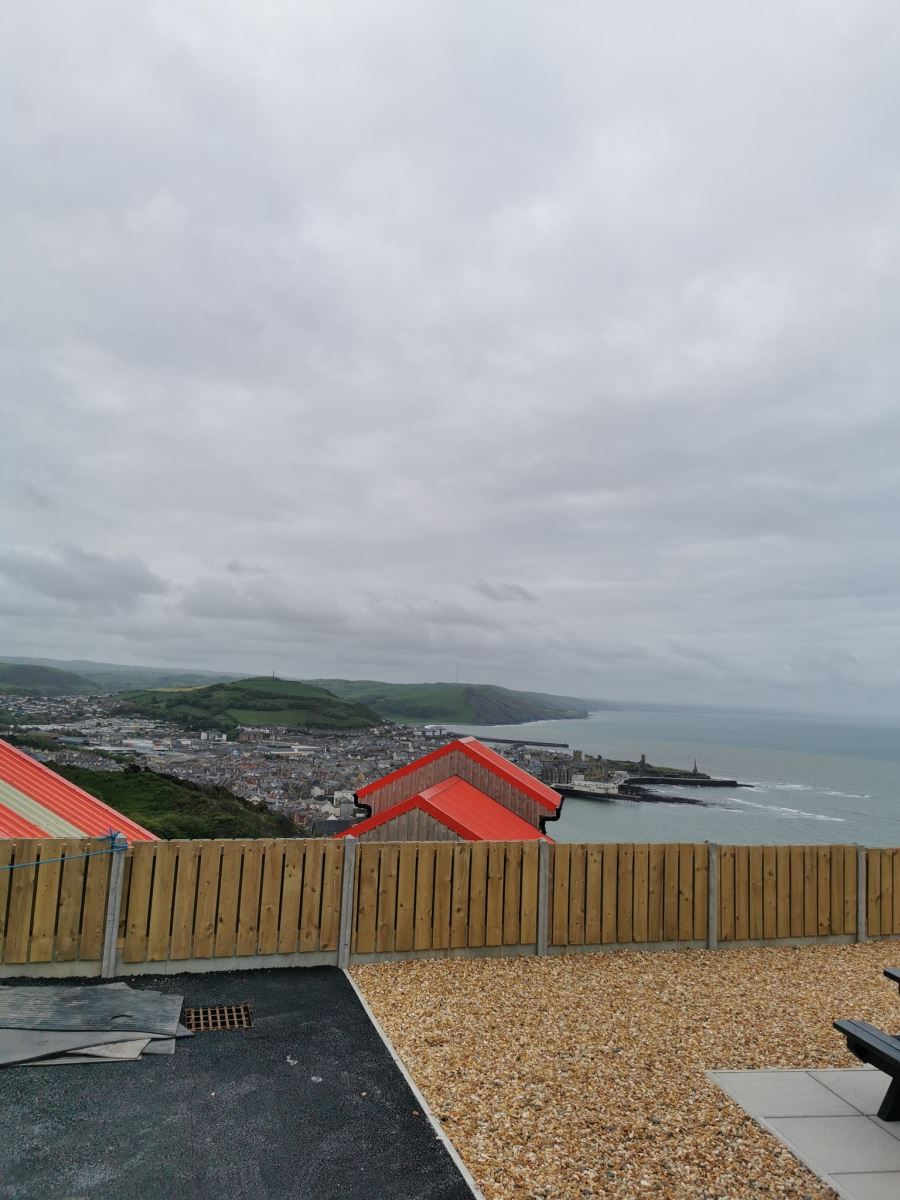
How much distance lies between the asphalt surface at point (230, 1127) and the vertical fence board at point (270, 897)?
1859mm

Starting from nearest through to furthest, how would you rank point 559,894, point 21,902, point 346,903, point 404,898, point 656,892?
point 21,902 → point 346,903 → point 404,898 → point 559,894 → point 656,892

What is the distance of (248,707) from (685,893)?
119032mm

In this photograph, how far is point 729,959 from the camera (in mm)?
9648

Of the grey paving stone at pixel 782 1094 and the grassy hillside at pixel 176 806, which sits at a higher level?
the grey paving stone at pixel 782 1094

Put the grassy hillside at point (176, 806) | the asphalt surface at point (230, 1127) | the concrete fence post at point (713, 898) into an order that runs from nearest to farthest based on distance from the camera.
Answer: the asphalt surface at point (230, 1127)
the concrete fence post at point (713, 898)
the grassy hillside at point (176, 806)

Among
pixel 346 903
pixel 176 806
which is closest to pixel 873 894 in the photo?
pixel 346 903

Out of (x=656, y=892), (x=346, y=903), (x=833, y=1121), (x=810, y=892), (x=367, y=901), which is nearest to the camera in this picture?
(x=833, y=1121)

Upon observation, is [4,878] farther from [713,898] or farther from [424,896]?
[713,898]

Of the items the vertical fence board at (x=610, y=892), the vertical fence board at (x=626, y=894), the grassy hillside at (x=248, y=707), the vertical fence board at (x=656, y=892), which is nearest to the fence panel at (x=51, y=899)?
the vertical fence board at (x=610, y=892)

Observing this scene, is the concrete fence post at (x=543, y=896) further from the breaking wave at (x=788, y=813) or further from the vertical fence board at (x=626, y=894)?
the breaking wave at (x=788, y=813)

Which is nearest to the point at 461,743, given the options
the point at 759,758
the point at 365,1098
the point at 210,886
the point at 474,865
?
the point at 474,865

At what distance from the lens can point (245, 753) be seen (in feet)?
281

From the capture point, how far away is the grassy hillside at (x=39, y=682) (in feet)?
383

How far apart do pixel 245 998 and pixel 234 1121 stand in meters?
2.56
